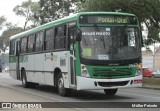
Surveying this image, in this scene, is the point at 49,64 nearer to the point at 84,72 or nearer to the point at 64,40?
the point at 64,40

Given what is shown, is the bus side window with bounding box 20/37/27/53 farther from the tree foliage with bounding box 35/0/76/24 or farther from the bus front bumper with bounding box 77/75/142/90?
the tree foliage with bounding box 35/0/76/24

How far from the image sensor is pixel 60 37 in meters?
17.7

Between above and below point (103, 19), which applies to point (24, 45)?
below

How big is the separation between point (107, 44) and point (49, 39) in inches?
163

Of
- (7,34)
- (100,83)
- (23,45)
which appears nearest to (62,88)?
(100,83)

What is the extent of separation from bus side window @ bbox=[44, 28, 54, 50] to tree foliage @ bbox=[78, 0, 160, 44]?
9410 millimetres

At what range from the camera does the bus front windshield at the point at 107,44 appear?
51.4 ft

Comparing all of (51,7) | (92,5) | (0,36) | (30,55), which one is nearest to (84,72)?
(30,55)

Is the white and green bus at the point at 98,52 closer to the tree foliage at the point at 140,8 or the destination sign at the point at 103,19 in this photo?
the destination sign at the point at 103,19

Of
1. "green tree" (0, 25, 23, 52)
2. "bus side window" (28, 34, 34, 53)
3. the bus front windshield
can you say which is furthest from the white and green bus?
"green tree" (0, 25, 23, 52)

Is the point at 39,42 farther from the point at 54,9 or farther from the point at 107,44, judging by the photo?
the point at 54,9

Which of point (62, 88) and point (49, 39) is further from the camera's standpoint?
point (49, 39)

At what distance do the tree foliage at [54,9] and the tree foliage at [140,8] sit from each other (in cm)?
3207

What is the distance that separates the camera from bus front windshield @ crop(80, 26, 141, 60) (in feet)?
51.4
